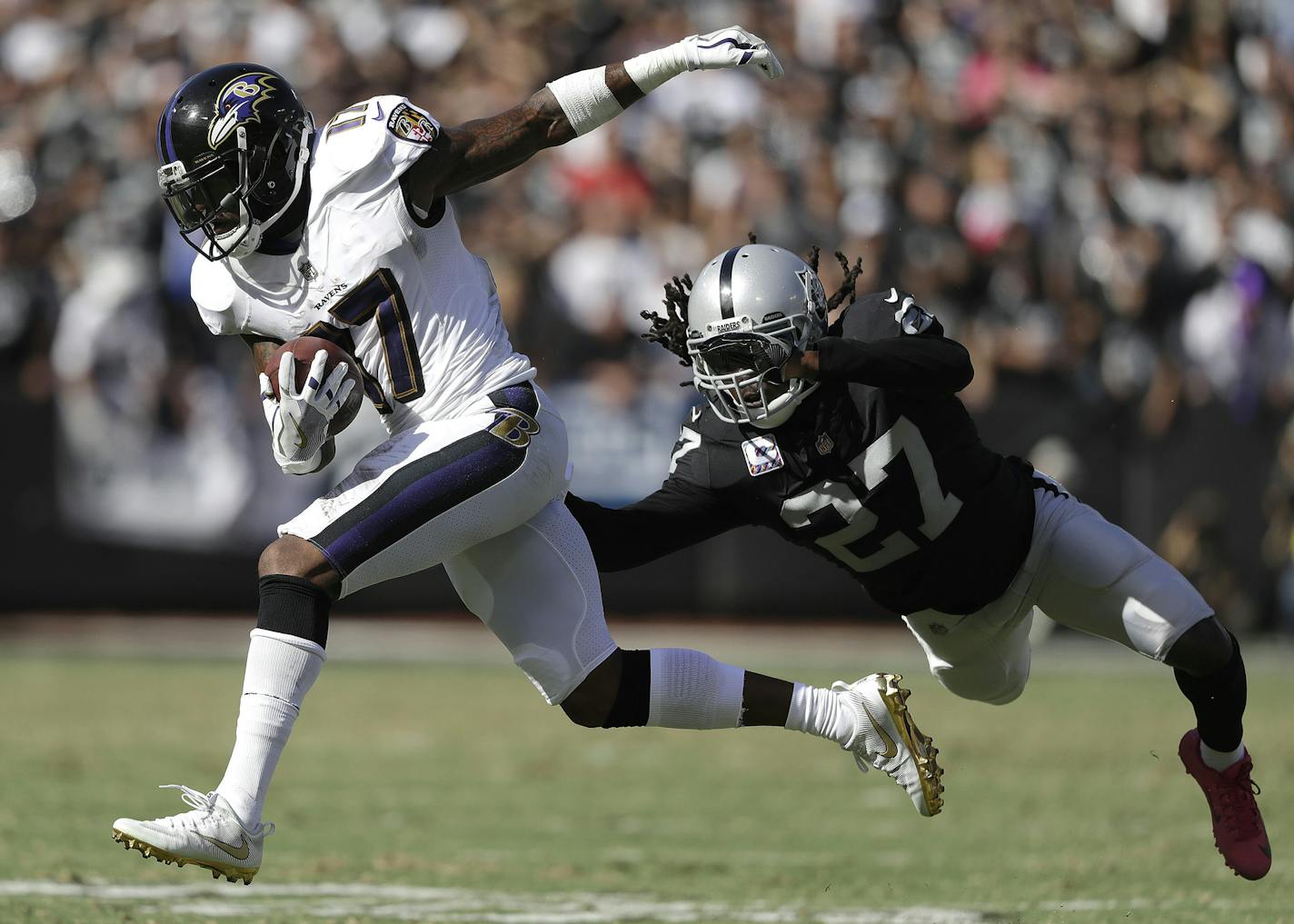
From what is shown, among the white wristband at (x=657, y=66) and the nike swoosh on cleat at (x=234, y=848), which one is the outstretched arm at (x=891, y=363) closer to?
the white wristband at (x=657, y=66)

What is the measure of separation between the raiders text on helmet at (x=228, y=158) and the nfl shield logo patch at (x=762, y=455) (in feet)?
4.07

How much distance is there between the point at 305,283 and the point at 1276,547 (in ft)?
26.8

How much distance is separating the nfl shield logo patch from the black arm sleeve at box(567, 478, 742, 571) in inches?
6.6

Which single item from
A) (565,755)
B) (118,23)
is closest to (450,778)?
(565,755)

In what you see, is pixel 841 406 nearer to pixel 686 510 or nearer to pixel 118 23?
pixel 686 510

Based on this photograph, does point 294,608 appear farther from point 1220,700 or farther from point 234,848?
point 1220,700

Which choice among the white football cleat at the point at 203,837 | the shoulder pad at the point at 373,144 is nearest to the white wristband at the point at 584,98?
the shoulder pad at the point at 373,144

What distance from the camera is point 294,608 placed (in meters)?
3.73

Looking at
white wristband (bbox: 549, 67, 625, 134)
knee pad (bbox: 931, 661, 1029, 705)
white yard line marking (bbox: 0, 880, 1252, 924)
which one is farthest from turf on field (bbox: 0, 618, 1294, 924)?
white wristband (bbox: 549, 67, 625, 134)

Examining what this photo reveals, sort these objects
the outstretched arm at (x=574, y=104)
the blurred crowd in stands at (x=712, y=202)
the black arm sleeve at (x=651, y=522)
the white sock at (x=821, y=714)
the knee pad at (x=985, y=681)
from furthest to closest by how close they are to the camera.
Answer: the blurred crowd in stands at (x=712, y=202) < the knee pad at (x=985, y=681) < the black arm sleeve at (x=651, y=522) < the white sock at (x=821, y=714) < the outstretched arm at (x=574, y=104)

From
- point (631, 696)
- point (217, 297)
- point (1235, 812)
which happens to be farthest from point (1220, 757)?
point (217, 297)

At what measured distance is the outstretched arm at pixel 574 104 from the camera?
4.14 meters

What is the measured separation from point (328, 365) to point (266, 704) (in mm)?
717

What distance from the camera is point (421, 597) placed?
1107 cm
